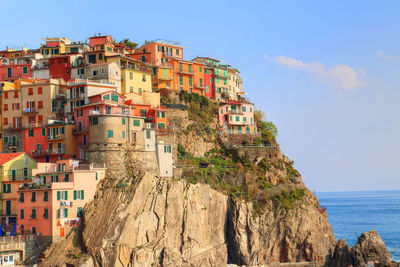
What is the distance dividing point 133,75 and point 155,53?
382 inches

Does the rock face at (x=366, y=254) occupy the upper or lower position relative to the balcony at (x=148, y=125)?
lower

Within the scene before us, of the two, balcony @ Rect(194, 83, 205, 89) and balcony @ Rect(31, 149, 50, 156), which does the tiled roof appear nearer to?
balcony @ Rect(31, 149, 50, 156)

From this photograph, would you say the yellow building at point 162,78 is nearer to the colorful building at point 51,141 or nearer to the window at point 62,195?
the colorful building at point 51,141

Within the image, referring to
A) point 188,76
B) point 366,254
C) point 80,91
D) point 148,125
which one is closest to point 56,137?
point 80,91

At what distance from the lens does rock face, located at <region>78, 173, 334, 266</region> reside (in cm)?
6938

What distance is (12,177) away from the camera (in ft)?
247

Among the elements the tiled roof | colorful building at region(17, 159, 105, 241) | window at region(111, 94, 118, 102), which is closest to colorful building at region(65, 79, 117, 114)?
window at region(111, 94, 118, 102)

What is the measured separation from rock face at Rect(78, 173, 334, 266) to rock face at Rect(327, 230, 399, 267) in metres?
5.60

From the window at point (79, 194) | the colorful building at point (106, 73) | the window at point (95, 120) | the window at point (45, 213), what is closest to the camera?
the window at point (45, 213)

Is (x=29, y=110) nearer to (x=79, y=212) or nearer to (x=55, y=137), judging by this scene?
(x=55, y=137)

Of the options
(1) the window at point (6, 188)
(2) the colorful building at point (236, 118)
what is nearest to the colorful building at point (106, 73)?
(2) the colorful building at point (236, 118)

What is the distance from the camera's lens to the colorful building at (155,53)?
9638 cm

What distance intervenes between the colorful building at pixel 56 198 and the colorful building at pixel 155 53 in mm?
27909

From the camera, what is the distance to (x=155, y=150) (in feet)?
258
